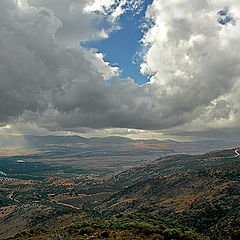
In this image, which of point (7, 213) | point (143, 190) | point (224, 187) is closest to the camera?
point (224, 187)

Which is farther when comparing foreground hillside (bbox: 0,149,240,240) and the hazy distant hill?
the hazy distant hill

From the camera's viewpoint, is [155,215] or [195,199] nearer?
[155,215]

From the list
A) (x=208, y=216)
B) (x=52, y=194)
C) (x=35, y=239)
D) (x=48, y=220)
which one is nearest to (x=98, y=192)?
(x=52, y=194)

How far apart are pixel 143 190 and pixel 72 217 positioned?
6050 centimetres

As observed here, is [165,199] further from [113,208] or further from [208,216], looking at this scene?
[208,216]

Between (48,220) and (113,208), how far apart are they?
4024 centimetres

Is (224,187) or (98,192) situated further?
(98,192)

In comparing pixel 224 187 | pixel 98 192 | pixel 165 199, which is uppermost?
pixel 224 187

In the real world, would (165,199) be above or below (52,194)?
above

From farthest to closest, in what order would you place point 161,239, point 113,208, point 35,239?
point 113,208, point 35,239, point 161,239

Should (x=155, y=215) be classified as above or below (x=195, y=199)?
above

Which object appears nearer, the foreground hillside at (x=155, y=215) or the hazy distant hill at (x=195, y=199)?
the foreground hillside at (x=155, y=215)

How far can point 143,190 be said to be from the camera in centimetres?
12731

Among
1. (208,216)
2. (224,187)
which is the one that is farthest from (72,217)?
(224,187)
